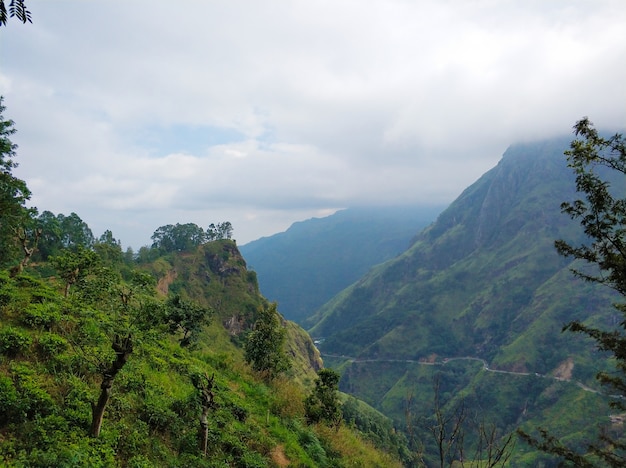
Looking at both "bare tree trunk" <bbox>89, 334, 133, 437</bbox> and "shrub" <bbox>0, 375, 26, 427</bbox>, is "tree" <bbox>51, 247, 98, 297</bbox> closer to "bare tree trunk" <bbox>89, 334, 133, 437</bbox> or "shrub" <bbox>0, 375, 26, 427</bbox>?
"shrub" <bbox>0, 375, 26, 427</bbox>

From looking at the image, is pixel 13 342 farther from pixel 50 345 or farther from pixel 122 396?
pixel 122 396

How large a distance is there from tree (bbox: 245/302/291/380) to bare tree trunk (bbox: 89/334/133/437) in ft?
81.0

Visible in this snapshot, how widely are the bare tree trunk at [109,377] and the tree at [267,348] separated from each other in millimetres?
24700

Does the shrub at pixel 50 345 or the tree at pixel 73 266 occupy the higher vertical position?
the tree at pixel 73 266

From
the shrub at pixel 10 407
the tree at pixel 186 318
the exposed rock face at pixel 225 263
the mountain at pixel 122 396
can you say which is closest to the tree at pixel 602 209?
the mountain at pixel 122 396

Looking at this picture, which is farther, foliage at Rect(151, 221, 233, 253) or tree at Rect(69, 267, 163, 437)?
foliage at Rect(151, 221, 233, 253)

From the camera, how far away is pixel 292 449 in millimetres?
18562

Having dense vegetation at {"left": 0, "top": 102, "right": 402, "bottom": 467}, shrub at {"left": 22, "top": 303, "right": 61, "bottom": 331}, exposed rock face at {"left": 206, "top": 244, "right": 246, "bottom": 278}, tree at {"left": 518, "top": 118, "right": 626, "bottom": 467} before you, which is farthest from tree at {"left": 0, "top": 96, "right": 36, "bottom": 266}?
exposed rock face at {"left": 206, "top": 244, "right": 246, "bottom": 278}

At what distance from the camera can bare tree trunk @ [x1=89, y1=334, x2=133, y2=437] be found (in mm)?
10328

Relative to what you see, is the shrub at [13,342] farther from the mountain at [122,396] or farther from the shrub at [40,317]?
the shrub at [40,317]

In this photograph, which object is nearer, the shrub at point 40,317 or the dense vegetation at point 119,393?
the dense vegetation at point 119,393

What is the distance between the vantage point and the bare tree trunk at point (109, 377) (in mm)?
10328

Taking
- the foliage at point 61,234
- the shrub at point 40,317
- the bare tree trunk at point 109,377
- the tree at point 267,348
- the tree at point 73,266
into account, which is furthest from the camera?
the foliage at point 61,234

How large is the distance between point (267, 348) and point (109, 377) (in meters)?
27.3
